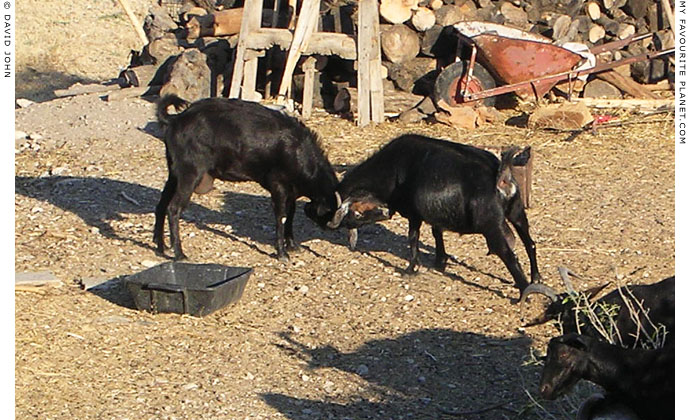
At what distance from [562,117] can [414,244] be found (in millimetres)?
5705

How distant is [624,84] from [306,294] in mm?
8715

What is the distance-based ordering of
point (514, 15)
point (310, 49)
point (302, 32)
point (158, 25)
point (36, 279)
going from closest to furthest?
point (36, 279) → point (302, 32) → point (310, 49) → point (514, 15) → point (158, 25)

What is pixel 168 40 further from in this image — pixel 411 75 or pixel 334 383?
pixel 334 383

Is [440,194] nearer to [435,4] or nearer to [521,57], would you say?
[521,57]

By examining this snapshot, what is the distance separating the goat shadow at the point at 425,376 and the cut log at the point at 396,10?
319 inches

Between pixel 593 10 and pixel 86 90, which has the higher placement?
pixel 593 10

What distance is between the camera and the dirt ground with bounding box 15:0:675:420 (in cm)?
708

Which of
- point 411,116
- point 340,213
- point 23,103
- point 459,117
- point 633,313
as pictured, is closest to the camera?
point 633,313

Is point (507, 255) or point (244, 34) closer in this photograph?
point (507, 255)

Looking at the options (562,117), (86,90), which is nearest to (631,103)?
(562,117)

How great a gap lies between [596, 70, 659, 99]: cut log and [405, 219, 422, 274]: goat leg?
7676 millimetres

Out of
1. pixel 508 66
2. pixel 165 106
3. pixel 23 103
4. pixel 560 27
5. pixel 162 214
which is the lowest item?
pixel 23 103

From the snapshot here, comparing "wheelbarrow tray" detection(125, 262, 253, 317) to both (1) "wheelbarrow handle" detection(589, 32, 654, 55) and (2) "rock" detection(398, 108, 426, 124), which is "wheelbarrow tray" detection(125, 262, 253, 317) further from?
(1) "wheelbarrow handle" detection(589, 32, 654, 55)

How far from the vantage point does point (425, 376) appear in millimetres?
7434
